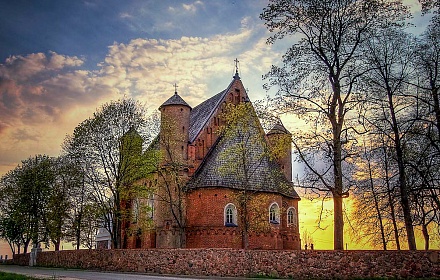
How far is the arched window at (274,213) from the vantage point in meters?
39.8

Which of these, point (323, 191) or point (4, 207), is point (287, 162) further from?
point (4, 207)

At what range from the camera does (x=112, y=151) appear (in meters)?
39.4

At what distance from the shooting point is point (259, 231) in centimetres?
3684

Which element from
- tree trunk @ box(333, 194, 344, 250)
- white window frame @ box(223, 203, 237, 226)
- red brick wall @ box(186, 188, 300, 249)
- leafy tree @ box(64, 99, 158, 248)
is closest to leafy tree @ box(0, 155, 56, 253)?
leafy tree @ box(64, 99, 158, 248)

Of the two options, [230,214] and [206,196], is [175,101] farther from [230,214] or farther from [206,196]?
[230,214]

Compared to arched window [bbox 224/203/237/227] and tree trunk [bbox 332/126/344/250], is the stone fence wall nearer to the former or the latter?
tree trunk [bbox 332/126/344/250]

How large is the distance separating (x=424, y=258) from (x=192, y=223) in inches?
859

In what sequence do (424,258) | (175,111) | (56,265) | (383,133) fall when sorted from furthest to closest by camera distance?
(56,265)
(175,111)
(383,133)
(424,258)

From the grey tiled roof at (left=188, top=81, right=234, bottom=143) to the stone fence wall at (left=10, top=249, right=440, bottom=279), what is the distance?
12636 millimetres

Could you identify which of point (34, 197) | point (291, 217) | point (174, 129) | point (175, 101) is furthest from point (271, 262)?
point (34, 197)

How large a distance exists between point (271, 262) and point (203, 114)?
23583 mm

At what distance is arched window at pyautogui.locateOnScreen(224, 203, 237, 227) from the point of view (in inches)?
1502

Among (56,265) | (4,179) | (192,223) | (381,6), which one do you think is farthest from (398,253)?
(4,179)

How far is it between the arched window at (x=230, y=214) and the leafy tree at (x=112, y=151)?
7899 mm
